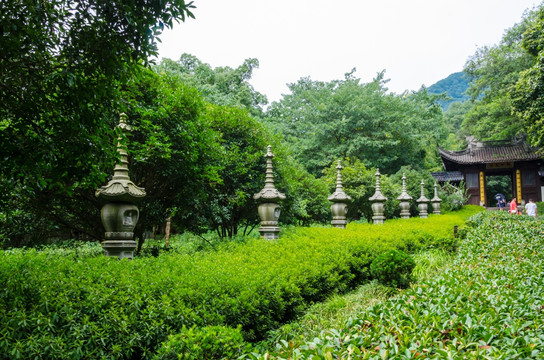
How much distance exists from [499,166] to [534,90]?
62.4ft

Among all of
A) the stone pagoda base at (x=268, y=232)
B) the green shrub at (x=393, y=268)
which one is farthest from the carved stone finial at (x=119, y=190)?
the green shrub at (x=393, y=268)

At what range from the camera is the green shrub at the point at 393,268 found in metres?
6.02

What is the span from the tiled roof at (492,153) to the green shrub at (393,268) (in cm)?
2627

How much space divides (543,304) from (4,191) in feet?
16.6

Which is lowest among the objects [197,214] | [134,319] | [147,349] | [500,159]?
[147,349]

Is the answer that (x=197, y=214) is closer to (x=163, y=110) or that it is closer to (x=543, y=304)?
(x=163, y=110)

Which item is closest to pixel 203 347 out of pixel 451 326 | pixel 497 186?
pixel 451 326

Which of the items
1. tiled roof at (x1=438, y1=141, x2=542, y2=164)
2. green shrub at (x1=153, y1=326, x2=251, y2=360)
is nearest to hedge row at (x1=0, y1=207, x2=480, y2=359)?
green shrub at (x1=153, y1=326, x2=251, y2=360)

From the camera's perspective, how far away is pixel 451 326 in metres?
2.80

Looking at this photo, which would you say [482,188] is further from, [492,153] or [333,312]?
[333,312]

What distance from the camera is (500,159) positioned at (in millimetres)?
28359

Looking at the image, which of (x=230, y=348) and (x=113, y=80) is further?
(x=113, y=80)

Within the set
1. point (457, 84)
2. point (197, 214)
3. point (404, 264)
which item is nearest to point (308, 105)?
point (197, 214)

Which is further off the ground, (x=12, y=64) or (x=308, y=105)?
(x=308, y=105)
